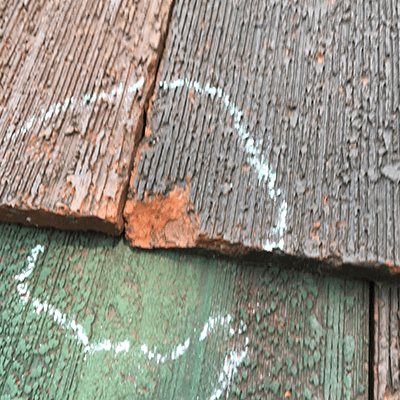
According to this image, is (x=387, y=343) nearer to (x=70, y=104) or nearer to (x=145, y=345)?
(x=145, y=345)

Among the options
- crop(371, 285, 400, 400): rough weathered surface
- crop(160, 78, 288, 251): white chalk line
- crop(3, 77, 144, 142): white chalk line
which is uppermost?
crop(3, 77, 144, 142): white chalk line

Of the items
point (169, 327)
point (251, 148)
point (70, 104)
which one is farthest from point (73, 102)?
point (169, 327)

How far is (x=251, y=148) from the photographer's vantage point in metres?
0.67

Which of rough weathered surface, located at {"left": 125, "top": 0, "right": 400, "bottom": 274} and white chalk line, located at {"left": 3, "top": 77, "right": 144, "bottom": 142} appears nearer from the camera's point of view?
rough weathered surface, located at {"left": 125, "top": 0, "right": 400, "bottom": 274}

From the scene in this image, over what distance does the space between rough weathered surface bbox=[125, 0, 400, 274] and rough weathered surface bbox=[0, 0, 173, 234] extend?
0.14 feet

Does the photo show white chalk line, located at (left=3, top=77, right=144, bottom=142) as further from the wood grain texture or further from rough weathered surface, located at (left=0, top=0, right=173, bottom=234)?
the wood grain texture

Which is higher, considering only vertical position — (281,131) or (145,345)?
(281,131)

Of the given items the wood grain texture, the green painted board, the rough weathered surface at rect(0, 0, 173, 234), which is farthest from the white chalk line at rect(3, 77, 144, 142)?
the wood grain texture

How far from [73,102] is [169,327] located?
463 mm

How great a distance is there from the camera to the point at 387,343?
60 cm

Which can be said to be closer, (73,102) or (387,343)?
(387,343)

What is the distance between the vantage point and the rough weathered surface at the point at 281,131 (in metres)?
0.61

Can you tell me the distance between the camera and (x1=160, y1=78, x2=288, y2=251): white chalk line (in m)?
0.62

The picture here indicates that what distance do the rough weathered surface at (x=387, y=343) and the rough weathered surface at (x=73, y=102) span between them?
0.46 metres
